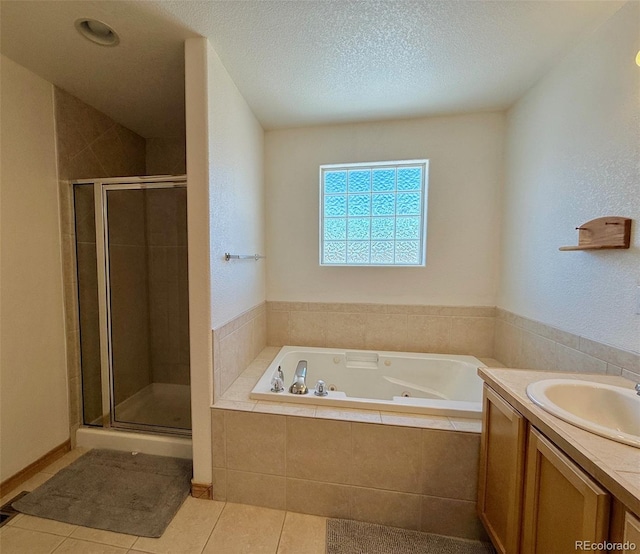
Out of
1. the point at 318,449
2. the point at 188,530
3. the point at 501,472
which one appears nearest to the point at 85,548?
the point at 188,530

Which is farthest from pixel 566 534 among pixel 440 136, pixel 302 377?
pixel 440 136

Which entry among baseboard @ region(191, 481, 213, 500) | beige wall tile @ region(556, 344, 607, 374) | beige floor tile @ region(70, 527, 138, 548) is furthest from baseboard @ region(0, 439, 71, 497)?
beige wall tile @ region(556, 344, 607, 374)

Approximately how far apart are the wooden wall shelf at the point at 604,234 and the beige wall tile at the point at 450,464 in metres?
1.03

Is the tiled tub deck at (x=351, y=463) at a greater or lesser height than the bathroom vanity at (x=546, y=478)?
lesser

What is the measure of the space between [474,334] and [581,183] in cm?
126

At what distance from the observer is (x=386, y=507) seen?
1.38m

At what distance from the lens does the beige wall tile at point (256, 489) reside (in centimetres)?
146

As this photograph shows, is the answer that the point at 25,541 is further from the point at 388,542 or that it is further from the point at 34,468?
the point at 388,542

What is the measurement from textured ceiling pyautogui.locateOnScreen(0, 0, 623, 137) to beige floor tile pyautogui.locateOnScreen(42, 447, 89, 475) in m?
2.38

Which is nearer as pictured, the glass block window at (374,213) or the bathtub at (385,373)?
the bathtub at (385,373)

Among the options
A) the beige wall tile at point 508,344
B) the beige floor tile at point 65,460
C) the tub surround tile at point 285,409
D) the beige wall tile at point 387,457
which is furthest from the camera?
the beige wall tile at point 508,344

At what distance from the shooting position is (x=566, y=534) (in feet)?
2.52

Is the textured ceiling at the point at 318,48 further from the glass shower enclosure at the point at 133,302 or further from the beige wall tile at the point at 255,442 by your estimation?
the beige wall tile at the point at 255,442

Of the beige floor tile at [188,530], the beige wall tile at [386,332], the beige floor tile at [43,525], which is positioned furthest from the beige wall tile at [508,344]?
the beige floor tile at [43,525]
